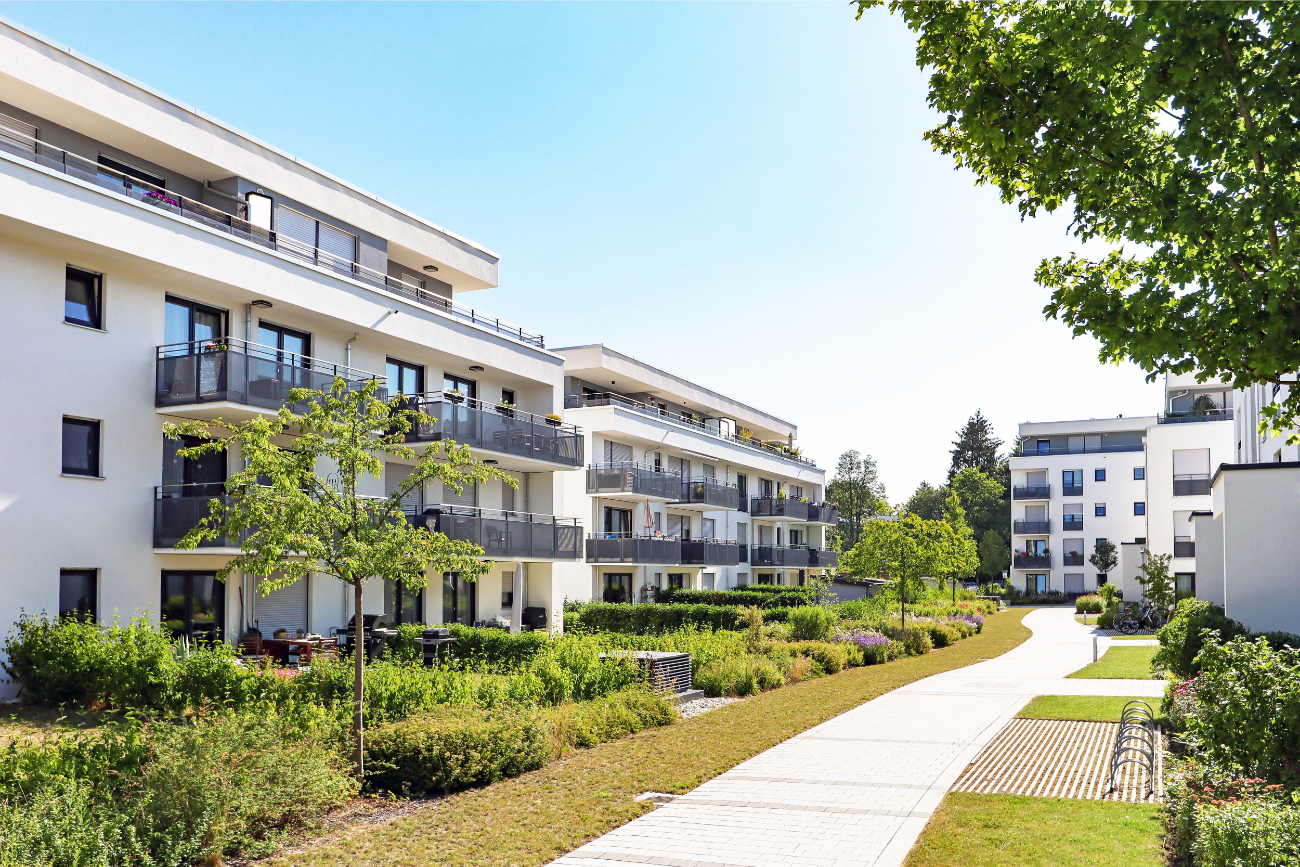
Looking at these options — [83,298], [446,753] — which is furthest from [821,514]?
[446,753]

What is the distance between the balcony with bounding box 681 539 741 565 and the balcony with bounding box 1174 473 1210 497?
23.9m

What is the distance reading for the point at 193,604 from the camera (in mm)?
19734

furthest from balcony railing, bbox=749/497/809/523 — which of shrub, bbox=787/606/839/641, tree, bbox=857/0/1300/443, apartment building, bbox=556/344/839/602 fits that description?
tree, bbox=857/0/1300/443

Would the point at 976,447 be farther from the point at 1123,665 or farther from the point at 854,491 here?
the point at 1123,665

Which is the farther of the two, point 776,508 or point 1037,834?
point 776,508

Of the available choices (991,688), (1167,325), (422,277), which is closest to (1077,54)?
(1167,325)

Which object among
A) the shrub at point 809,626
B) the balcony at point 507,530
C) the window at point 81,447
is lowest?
the shrub at point 809,626

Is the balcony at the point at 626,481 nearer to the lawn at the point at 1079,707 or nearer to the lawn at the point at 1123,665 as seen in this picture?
the lawn at the point at 1123,665

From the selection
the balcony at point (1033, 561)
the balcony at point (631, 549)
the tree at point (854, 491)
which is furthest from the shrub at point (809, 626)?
the tree at point (854, 491)

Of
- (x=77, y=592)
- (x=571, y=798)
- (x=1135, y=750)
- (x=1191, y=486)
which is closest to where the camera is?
(x=571, y=798)

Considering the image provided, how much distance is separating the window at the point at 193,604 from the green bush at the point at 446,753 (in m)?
10.0

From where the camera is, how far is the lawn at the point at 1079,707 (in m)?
15.5

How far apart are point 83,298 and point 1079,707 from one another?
19.7m

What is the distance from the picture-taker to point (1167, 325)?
6.41 m
